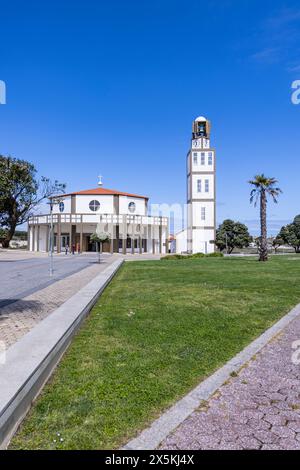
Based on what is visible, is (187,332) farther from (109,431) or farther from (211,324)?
(109,431)

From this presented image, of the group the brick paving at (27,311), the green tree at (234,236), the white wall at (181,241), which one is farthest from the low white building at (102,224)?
the brick paving at (27,311)

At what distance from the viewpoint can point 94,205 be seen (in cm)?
5241

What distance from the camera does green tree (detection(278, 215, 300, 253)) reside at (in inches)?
2918

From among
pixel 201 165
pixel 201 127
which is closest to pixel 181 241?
pixel 201 165

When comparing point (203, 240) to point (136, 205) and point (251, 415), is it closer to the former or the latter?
point (136, 205)

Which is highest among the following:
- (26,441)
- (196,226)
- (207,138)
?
(207,138)

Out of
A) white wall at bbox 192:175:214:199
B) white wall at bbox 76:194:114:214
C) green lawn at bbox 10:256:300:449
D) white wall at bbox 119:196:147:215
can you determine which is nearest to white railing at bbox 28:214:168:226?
white wall at bbox 76:194:114:214

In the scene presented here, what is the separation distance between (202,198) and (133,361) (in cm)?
4892

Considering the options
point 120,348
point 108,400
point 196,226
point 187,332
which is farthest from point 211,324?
point 196,226

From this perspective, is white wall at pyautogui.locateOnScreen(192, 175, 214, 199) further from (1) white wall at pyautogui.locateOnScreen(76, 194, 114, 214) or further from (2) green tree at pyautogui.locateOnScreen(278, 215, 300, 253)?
(2) green tree at pyautogui.locateOnScreen(278, 215, 300, 253)

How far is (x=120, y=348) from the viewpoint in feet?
17.3

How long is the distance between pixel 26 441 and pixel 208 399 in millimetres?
1855

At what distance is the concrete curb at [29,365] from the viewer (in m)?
2.97

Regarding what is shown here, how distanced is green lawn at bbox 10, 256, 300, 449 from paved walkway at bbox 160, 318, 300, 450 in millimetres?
408
